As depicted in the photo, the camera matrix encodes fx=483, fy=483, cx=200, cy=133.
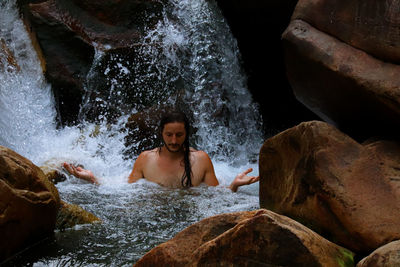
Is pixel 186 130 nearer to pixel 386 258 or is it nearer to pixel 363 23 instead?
pixel 363 23

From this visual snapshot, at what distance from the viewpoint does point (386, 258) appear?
74.8 inches

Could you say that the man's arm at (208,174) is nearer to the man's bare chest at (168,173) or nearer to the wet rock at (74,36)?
the man's bare chest at (168,173)

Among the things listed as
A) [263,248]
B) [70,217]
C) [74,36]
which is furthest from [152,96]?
[263,248]

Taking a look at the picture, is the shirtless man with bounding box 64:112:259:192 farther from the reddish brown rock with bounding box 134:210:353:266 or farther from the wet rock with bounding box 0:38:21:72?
the wet rock with bounding box 0:38:21:72

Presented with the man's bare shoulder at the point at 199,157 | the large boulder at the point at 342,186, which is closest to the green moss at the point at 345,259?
the large boulder at the point at 342,186

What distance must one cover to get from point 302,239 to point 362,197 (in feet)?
3.02

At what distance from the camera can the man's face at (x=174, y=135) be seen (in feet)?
16.1

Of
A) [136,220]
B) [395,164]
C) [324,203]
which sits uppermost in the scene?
[395,164]

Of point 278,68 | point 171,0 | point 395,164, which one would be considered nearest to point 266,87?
point 278,68

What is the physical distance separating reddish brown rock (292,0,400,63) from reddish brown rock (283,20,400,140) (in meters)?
0.05

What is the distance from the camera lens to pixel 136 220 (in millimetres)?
Result: 3748

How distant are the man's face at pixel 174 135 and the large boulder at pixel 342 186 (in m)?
1.82

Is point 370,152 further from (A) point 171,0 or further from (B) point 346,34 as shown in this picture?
(A) point 171,0

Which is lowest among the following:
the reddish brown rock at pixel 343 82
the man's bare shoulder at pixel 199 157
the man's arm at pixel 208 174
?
the man's arm at pixel 208 174
